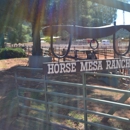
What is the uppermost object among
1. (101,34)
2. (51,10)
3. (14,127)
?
(51,10)

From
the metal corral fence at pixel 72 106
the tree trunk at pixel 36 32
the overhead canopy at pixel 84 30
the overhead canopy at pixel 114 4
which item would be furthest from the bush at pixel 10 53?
the overhead canopy at pixel 114 4

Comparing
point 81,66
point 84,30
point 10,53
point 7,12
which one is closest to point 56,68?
point 81,66

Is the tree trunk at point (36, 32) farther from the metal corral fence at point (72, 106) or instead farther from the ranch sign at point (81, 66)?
the ranch sign at point (81, 66)

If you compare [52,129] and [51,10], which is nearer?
[52,129]

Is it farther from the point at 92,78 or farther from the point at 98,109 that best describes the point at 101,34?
the point at 92,78

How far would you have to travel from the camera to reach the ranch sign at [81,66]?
15.3 ft

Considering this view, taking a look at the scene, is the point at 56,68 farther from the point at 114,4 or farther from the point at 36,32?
the point at 36,32

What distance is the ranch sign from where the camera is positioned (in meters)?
4.67

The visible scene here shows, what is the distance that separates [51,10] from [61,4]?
1.36 m

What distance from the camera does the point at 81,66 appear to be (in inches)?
184

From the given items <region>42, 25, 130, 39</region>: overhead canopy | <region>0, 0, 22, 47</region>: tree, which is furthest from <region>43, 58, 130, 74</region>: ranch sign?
<region>0, 0, 22, 47</region>: tree

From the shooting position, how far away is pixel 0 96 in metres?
8.98

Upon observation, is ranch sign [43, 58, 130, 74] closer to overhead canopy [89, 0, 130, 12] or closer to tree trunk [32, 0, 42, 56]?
overhead canopy [89, 0, 130, 12]

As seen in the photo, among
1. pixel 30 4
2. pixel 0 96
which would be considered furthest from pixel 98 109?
pixel 30 4
